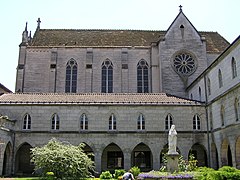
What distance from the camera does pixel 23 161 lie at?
33.2 meters

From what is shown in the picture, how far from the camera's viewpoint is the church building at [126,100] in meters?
29.7

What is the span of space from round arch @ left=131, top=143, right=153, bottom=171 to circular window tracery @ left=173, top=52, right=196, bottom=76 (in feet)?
40.1

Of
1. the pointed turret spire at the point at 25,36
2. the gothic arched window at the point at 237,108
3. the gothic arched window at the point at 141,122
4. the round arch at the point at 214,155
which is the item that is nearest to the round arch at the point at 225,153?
the round arch at the point at 214,155

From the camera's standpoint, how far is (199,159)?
3369 centimetres

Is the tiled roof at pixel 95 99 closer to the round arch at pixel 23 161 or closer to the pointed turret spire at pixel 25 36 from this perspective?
the round arch at pixel 23 161

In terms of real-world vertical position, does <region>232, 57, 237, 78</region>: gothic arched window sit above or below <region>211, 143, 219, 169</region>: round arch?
above

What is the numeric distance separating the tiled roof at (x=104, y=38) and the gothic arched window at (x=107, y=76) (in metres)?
2.89

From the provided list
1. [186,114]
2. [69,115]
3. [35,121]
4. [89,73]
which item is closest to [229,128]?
[186,114]

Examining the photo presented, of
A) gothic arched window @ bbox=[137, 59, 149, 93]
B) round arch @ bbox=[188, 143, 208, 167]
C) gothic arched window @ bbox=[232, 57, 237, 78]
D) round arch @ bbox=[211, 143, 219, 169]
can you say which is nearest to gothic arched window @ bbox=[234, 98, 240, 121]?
gothic arched window @ bbox=[232, 57, 237, 78]

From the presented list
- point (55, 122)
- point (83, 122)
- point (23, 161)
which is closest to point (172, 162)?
point (83, 122)

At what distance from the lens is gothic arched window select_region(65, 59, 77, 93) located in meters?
42.0

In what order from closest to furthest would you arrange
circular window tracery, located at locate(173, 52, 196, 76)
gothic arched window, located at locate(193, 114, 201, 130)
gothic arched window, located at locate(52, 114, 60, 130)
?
gothic arched window, located at locate(52, 114, 60, 130)
gothic arched window, located at locate(193, 114, 201, 130)
circular window tracery, located at locate(173, 52, 196, 76)

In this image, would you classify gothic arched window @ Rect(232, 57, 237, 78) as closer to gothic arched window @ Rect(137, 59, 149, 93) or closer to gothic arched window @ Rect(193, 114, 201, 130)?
gothic arched window @ Rect(193, 114, 201, 130)

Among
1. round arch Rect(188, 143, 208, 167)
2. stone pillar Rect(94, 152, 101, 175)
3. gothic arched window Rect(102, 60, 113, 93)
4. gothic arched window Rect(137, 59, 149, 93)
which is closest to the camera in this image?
stone pillar Rect(94, 152, 101, 175)
